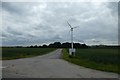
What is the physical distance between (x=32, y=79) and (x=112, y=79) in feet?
15.1

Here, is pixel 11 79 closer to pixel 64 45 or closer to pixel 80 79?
pixel 80 79

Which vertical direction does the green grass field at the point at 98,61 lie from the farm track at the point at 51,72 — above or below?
below

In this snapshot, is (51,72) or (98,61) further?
(98,61)

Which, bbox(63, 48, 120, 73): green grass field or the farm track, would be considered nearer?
the farm track

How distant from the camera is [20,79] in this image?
12055 mm

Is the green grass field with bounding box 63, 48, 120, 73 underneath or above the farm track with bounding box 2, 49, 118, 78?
underneath

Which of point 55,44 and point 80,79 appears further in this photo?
point 55,44

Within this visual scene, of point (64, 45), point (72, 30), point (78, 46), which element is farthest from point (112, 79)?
point (64, 45)

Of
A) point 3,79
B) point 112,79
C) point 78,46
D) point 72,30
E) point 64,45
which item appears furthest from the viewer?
point 64,45

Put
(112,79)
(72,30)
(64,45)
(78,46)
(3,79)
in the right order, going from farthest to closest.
A: 1. (64,45)
2. (78,46)
3. (72,30)
4. (112,79)
5. (3,79)

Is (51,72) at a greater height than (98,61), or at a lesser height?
greater

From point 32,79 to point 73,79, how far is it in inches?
90.6

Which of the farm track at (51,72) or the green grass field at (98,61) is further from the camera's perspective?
the green grass field at (98,61)

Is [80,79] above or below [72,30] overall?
below
